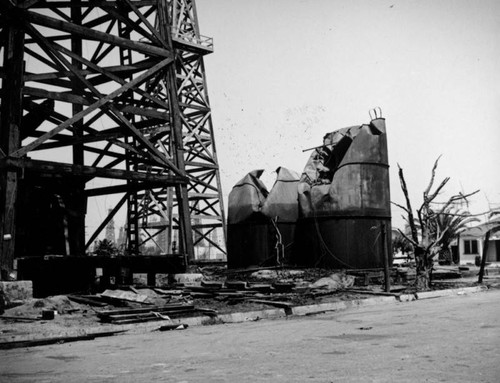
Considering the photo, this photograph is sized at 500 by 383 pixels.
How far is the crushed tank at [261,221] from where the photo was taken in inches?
Result: 780

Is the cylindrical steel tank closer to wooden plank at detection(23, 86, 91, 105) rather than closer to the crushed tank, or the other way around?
the crushed tank

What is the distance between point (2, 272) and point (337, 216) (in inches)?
446

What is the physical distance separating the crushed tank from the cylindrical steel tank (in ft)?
5.26

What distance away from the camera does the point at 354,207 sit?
17.5 metres

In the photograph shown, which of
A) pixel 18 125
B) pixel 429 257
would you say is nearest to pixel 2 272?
pixel 18 125

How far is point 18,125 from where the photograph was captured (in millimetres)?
9336

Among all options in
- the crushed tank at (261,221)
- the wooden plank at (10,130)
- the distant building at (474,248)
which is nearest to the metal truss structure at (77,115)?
the wooden plank at (10,130)

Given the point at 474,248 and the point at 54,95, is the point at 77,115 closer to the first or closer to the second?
the point at 54,95

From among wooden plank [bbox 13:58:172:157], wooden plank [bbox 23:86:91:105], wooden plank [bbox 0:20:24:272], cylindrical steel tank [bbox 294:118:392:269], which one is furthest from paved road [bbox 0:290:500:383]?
cylindrical steel tank [bbox 294:118:392:269]

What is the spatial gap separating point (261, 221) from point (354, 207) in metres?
4.06

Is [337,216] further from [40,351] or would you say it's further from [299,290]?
[40,351]

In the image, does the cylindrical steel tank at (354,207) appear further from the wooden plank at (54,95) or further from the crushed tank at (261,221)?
the wooden plank at (54,95)

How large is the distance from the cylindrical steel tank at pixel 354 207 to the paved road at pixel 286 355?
386 inches

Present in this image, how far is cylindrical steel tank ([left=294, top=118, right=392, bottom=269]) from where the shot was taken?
57.2ft
